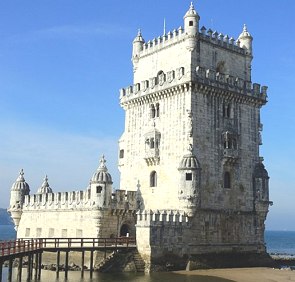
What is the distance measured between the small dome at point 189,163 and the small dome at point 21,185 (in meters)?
21.6

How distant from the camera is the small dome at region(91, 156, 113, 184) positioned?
4562 cm

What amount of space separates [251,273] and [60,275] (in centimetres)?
1496

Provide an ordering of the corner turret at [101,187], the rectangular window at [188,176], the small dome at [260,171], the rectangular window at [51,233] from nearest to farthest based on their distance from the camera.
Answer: the rectangular window at [188,176], the corner turret at [101,187], the small dome at [260,171], the rectangular window at [51,233]

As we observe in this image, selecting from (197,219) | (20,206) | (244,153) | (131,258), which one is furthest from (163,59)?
(20,206)

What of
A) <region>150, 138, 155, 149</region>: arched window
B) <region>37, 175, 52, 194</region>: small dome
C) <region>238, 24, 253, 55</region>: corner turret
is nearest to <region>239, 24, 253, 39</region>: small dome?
<region>238, 24, 253, 55</region>: corner turret

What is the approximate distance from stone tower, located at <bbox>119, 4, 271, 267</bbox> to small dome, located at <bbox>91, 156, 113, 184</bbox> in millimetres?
4021

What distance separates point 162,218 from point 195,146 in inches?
275

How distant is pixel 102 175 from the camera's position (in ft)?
150

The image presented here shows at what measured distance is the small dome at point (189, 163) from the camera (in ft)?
142

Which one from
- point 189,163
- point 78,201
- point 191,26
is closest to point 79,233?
point 78,201

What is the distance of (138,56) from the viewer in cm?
5281

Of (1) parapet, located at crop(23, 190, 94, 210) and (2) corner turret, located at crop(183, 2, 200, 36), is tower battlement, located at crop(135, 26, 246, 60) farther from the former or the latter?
(1) parapet, located at crop(23, 190, 94, 210)

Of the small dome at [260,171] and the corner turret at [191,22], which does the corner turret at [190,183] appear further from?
the corner turret at [191,22]

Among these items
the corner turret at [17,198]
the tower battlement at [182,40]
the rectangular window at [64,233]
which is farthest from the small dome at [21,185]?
the tower battlement at [182,40]
